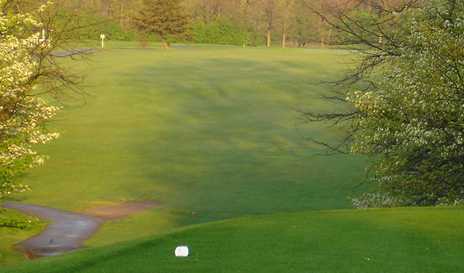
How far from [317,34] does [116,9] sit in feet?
109

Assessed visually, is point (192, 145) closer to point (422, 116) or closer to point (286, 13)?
point (422, 116)

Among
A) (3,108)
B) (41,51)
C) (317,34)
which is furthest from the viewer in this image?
(317,34)

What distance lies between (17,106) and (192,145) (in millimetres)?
27114

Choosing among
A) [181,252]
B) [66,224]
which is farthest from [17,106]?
[181,252]

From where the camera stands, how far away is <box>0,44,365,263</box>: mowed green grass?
41438 mm

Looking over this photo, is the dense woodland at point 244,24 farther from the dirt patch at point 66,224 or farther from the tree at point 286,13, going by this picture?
the dirt patch at point 66,224

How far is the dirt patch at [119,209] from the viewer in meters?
38.1

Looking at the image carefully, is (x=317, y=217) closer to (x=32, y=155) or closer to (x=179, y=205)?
(x=32, y=155)

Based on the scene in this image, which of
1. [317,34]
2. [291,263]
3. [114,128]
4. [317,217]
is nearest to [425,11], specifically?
[317,217]

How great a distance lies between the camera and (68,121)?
61.2 meters

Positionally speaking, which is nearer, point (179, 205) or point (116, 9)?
point (179, 205)

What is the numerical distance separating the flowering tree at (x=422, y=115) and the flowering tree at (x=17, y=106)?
1168 centimetres

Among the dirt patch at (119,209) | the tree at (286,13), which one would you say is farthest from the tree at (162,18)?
the dirt patch at (119,209)

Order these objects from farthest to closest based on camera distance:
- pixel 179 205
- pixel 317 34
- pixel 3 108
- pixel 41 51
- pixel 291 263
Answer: pixel 317 34
pixel 179 205
pixel 41 51
pixel 3 108
pixel 291 263
